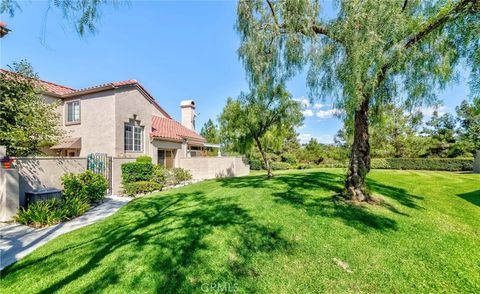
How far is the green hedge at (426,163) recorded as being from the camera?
2618 centimetres

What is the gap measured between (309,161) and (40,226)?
34.0 m

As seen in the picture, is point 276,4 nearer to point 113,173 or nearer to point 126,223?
point 126,223

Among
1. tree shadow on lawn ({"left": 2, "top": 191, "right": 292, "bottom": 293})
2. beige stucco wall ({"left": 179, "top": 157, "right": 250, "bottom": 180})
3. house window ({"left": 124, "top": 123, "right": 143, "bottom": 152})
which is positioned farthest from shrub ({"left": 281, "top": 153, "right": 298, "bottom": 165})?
tree shadow on lawn ({"left": 2, "top": 191, "right": 292, "bottom": 293})

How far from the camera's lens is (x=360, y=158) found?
8.71 m

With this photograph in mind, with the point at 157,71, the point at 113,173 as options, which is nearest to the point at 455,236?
the point at 113,173

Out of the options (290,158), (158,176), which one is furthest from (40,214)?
(290,158)

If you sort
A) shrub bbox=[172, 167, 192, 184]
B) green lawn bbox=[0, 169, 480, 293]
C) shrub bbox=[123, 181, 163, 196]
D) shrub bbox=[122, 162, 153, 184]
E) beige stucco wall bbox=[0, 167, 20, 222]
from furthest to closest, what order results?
shrub bbox=[172, 167, 192, 184]
shrub bbox=[122, 162, 153, 184]
shrub bbox=[123, 181, 163, 196]
beige stucco wall bbox=[0, 167, 20, 222]
green lawn bbox=[0, 169, 480, 293]

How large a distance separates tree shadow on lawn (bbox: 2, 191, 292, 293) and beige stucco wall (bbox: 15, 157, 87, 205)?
13.0 ft

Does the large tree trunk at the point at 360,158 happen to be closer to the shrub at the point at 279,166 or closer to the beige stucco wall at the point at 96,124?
the beige stucco wall at the point at 96,124

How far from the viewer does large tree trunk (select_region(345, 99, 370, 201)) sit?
28.1 feet

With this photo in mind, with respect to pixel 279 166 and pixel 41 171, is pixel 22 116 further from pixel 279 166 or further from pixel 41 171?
pixel 279 166

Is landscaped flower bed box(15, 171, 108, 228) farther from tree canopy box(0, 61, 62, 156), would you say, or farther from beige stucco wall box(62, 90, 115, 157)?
beige stucco wall box(62, 90, 115, 157)

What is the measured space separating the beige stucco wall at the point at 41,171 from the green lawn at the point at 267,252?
12.8 feet

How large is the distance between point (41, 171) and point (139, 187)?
182 inches
